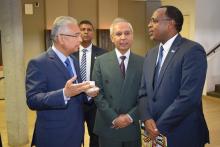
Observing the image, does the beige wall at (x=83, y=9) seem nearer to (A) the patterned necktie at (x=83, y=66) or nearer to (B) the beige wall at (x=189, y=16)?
(B) the beige wall at (x=189, y=16)

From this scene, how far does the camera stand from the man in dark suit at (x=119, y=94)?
2445mm

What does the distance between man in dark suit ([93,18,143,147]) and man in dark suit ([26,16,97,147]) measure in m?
0.38

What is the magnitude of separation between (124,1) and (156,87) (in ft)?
21.7

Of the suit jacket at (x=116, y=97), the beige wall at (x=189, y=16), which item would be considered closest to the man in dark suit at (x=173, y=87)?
the suit jacket at (x=116, y=97)

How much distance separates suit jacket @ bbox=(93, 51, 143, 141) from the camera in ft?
8.04

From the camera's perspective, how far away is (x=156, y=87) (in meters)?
2.21

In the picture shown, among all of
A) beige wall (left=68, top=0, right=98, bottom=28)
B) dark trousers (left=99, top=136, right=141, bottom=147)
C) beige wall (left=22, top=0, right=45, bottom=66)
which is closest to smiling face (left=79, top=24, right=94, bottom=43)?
dark trousers (left=99, top=136, right=141, bottom=147)

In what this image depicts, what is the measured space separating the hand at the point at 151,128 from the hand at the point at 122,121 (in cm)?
18

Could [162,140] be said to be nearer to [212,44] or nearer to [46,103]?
[46,103]

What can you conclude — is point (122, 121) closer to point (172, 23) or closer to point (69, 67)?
point (69, 67)

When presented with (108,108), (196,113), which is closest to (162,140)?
(196,113)

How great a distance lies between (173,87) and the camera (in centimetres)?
211

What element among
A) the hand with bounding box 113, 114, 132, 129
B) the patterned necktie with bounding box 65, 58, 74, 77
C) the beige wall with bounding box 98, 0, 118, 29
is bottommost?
the hand with bounding box 113, 114, 132, 129

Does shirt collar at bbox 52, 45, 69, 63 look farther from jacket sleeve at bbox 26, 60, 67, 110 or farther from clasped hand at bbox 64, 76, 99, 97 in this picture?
clasped hand at bbox 64, 76, 99, 97
